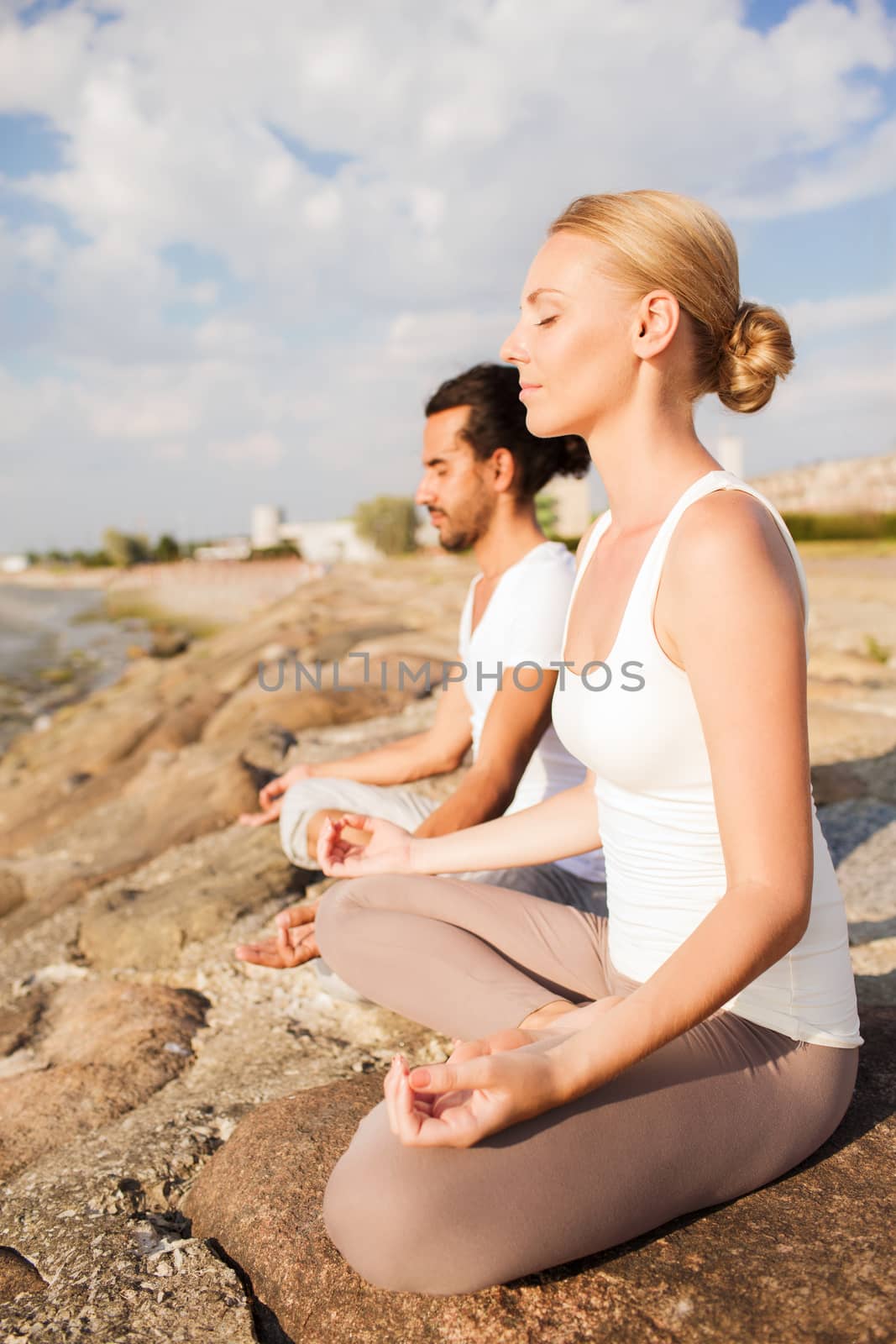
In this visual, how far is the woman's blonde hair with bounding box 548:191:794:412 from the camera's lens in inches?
65.9

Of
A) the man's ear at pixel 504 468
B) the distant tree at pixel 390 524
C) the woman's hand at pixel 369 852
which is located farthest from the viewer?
the distant tree at pixel 390 524

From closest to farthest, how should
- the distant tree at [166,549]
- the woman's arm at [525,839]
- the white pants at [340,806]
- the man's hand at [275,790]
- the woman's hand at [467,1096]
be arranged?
the woman's hand at [467,1096] < the woman's arm at [525,839] < the white pants at [340,806] < the man's hand at [275,790] < the distant tree at [166,549]

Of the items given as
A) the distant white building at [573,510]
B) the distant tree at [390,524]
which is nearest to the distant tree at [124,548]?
the distant tree at [390,524]

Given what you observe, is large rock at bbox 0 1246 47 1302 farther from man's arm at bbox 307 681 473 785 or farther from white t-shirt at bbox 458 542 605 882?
man's arm at bbox 307 681 473 785

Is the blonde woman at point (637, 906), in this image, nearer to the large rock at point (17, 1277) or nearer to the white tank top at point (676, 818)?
the white tank top at point (676, 818)

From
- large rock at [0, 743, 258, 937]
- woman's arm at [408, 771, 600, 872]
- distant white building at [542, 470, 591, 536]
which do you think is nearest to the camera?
woman's arm at [408, 771, 600, 872]

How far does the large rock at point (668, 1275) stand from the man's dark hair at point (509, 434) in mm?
2039

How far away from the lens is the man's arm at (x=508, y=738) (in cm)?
264

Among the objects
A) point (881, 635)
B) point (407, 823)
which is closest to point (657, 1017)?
point (407, 823)

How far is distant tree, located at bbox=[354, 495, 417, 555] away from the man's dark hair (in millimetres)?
44652

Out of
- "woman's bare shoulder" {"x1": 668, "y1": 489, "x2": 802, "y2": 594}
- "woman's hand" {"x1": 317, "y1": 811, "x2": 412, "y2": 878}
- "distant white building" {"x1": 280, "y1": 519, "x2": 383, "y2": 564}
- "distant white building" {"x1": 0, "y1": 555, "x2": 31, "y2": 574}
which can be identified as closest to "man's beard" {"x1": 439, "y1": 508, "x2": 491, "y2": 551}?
"woman's hand" {"x1": 317, "y1": 811, "x2": 412, "y2": 878}

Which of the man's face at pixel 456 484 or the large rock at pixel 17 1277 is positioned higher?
the man's face at pixel 456 484

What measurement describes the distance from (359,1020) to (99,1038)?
0.69 m

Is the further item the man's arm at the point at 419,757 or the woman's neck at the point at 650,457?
the man's arm at the point at 419,757
